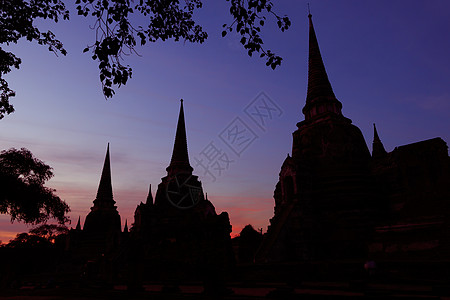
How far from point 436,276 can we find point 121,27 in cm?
1317

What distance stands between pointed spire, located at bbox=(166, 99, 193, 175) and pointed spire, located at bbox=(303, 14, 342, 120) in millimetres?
17429

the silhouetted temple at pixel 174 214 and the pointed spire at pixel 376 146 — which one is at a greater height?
the pointed spire at pixel 376 146

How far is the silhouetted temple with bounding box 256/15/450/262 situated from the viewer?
16.3 m

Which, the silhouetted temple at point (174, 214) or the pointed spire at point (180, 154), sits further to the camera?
the pointed spire at point (180, 154)

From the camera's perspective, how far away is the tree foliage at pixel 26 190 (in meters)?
Answer: 13.5

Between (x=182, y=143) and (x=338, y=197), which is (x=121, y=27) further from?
(x=182, y=143)

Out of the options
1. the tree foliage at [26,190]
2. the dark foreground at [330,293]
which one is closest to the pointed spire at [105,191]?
the tree foliage at [26,190]

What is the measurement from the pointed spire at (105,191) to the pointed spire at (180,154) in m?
14.6

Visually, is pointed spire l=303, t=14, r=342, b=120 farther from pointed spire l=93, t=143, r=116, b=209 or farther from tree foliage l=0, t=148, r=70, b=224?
pointed spire l=93, t=143, r=116, b=209

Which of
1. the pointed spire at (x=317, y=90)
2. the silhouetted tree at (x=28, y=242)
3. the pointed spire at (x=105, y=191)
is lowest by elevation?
the silhouetted tree at (x=28, y=242)

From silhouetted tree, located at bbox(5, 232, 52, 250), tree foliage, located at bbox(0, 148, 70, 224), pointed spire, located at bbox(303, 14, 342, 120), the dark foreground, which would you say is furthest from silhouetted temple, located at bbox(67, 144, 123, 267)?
the dark foreground

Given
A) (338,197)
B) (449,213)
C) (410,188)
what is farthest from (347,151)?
(449,213)

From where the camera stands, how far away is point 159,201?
120 feet

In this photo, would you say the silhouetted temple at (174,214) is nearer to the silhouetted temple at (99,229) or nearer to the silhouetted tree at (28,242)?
the silhouetted temple at (99,229)
